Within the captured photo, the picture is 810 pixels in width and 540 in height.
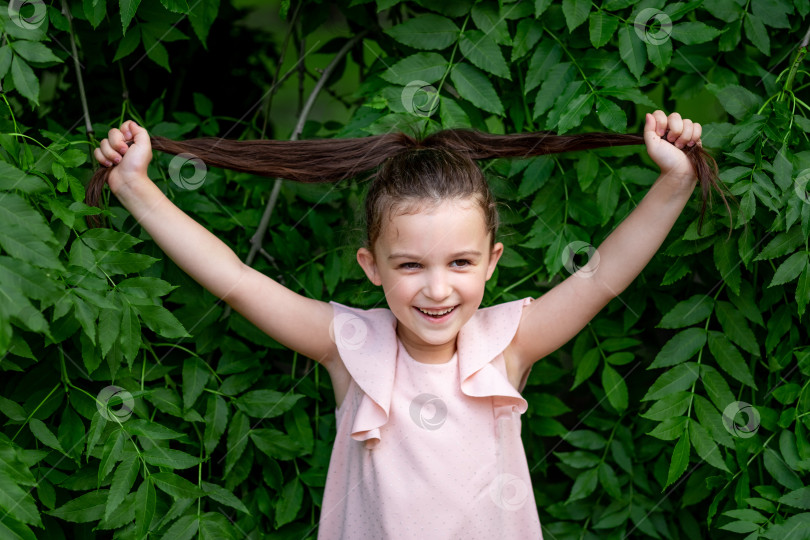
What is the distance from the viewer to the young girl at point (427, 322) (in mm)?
1849

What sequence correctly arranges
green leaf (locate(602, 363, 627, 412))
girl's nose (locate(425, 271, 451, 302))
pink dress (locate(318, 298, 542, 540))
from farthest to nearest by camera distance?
green leaf (locate(602, 363, 627, 412)) → pink dress (locate(318, 298, 542, 540)) → girl's nose (locate(425, 271, 451, 302))

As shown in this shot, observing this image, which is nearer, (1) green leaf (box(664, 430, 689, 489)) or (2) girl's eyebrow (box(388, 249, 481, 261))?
(2) girl's eyebrow (box(388, 249, 481, 261))

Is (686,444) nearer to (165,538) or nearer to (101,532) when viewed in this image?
(165,538)

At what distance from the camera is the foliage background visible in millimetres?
1905

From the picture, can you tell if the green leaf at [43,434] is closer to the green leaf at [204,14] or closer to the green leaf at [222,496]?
the green leaf at [222,496]

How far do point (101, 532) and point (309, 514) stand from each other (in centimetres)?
57

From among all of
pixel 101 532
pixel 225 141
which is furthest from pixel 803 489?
pixel 101 532

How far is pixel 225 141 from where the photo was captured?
2078 mm

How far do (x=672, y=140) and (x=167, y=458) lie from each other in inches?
54.0
